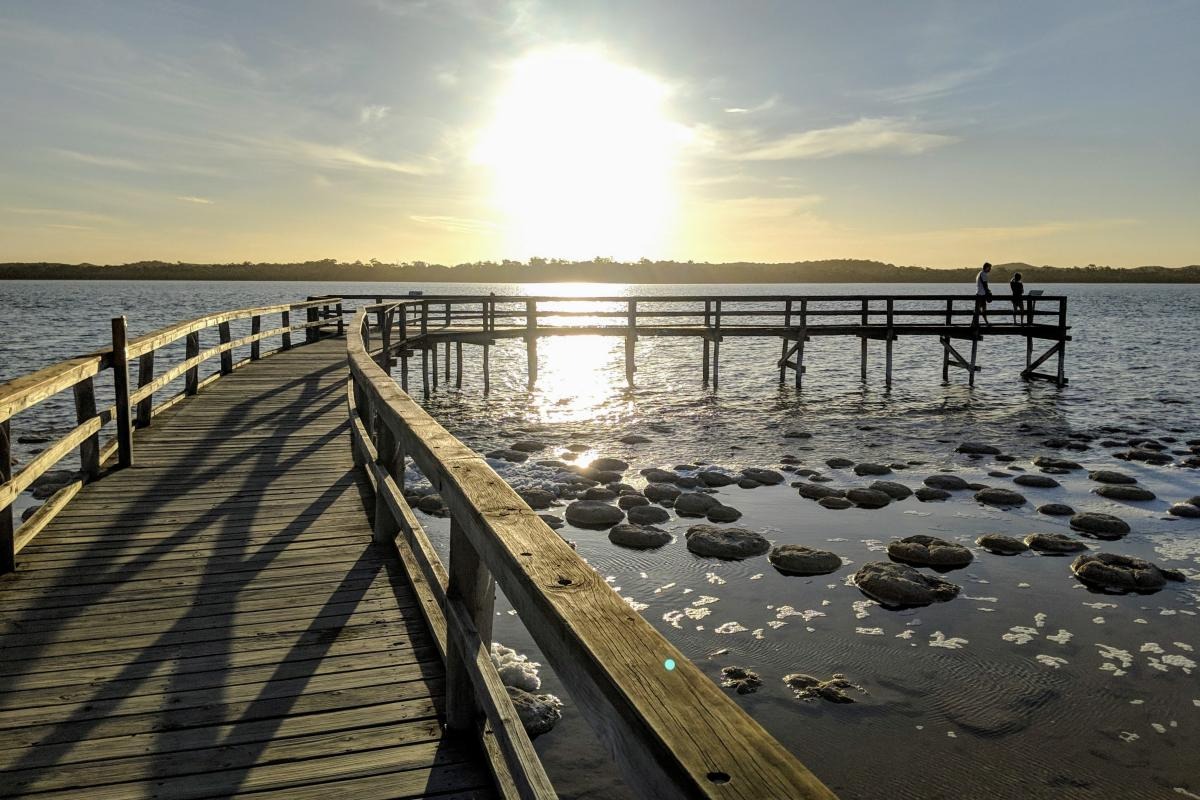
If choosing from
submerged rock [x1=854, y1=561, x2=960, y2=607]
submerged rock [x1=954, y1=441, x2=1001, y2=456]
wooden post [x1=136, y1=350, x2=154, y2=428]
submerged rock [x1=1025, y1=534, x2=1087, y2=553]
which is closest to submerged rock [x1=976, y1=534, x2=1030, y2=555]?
submerged rock [x1=1025, y1=534, x2=1087, y2=553]

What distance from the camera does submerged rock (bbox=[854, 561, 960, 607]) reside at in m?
8.10

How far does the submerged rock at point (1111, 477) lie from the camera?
1340 cm

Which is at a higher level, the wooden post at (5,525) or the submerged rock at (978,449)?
the wooden post at (5,525)

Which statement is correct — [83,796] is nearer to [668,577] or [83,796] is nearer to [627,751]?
[627,751]

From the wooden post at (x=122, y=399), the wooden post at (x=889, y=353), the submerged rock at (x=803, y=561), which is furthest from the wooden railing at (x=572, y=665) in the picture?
the wooden post at (x=889, y=353)

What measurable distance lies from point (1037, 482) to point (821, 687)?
8718 millimetres

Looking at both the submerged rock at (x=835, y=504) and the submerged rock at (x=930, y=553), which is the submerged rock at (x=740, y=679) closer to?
the submerged rock at (x=930, y=553)

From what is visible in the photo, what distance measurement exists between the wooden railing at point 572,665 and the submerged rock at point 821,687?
362cm

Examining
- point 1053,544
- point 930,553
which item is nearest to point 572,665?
point 930,553

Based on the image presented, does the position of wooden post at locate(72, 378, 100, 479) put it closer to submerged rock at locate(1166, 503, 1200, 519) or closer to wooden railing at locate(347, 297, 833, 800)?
wooden railing at locate(347, 297, 833, 800)

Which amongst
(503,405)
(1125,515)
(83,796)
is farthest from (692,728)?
(503,405)

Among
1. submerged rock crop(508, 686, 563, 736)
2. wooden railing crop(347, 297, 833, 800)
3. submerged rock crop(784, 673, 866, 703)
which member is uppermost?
wooden railing crop(347, 297, 833, 800)

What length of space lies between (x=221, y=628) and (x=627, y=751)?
342cm

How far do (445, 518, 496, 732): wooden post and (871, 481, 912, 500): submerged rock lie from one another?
410 inches
